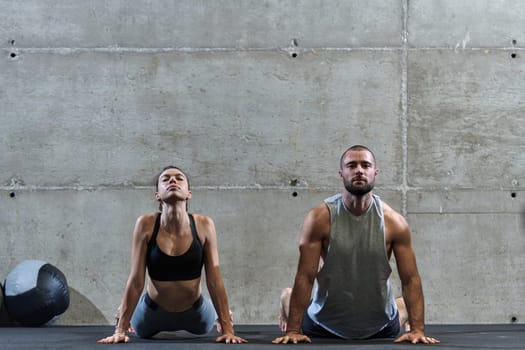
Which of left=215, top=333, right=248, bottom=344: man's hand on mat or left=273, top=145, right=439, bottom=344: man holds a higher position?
left=273, top=145, right=439, bottom=344: man

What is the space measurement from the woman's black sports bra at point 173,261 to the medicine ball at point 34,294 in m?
1.20

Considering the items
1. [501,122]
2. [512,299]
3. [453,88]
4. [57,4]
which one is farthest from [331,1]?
[512,299]

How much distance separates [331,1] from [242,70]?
2.88ft

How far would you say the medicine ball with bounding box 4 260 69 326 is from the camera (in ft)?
19.3

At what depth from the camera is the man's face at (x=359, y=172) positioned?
4523 millimetres

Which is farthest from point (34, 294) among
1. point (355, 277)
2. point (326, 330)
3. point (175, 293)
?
point (355, 277)

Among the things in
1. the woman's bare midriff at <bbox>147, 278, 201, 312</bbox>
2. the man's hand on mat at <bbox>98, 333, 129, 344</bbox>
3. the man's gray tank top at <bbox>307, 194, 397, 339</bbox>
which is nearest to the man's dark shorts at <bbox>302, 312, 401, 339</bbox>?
the man's gray tank top at <bbox>307, 194, 397, 339</bbox>

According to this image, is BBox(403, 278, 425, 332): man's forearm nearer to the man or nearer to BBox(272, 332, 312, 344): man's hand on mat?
the man

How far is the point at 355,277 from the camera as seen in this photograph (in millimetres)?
4664

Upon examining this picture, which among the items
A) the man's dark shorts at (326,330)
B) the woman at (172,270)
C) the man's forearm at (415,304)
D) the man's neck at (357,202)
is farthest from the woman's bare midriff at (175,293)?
the man's forearm at (415,304)

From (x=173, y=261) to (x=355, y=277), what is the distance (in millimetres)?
1048

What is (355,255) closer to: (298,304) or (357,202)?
(357,202)

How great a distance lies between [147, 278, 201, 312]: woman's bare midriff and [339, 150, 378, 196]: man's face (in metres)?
1.15

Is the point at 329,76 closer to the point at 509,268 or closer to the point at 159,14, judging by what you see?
the point at 159,14
